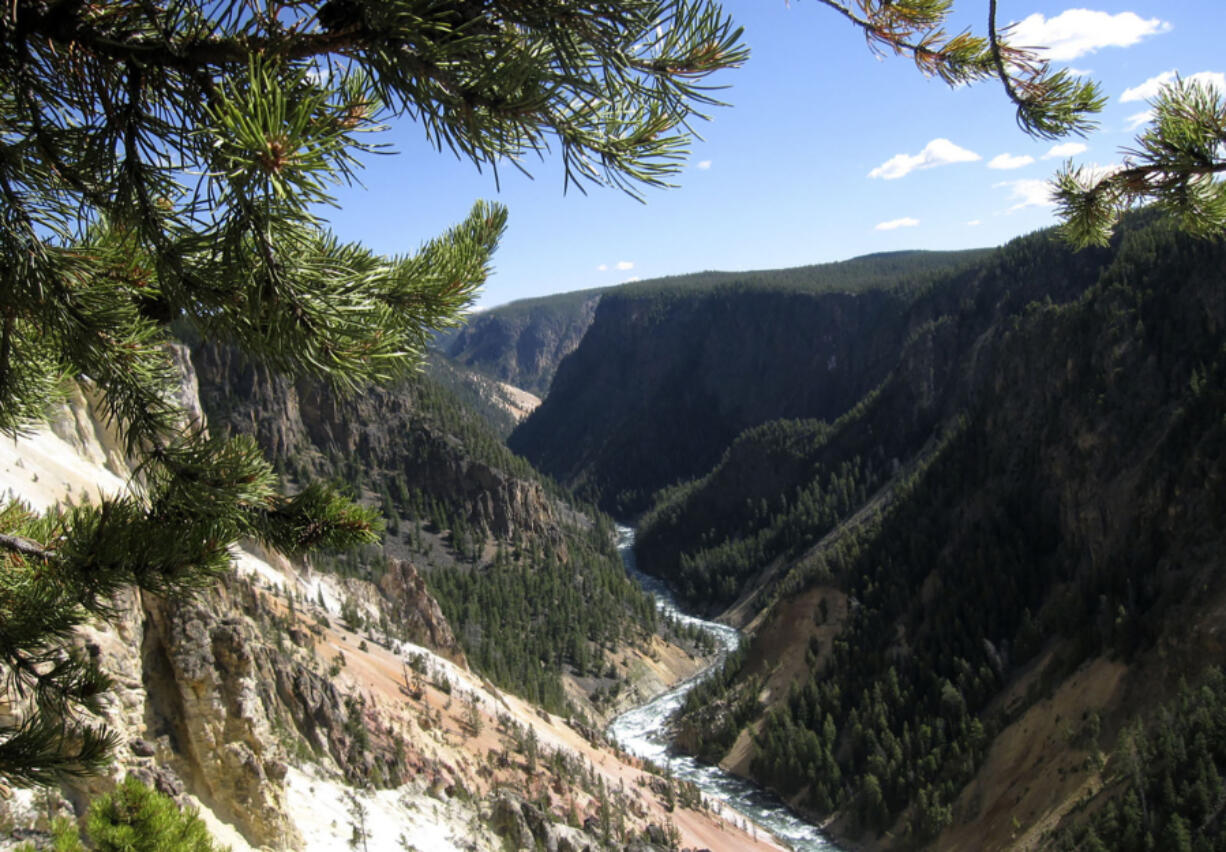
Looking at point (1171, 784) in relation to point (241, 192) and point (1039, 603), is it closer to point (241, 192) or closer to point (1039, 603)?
point (1039, 603)

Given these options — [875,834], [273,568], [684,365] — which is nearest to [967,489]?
[875,834]

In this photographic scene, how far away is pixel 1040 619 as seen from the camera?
5203 centimetres

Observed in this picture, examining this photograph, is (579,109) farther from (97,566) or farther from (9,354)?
(9,354)

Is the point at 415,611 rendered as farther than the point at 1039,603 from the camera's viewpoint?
No

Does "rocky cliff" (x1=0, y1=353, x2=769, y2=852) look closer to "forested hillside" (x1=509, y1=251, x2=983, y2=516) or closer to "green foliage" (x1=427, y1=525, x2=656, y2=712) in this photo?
"green foliage" (x1=427, y1=525, x2=656, y2=712)

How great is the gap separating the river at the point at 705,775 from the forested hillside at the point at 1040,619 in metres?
1.64

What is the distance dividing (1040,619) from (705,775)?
79.2 feet

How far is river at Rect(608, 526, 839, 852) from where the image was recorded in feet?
162

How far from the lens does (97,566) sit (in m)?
4.37

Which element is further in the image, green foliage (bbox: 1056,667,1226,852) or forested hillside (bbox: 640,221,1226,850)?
forested hillside (bbox: 640,221,1226,850)

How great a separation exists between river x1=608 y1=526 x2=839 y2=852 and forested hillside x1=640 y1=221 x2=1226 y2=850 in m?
1.64

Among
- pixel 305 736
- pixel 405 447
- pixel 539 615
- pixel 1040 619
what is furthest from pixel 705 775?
pixel 405 447

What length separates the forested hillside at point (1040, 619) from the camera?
37.1m

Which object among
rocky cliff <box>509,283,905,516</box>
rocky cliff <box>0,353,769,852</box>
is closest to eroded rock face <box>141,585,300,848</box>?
rocky cliff <box>0,353,769,852</box>
